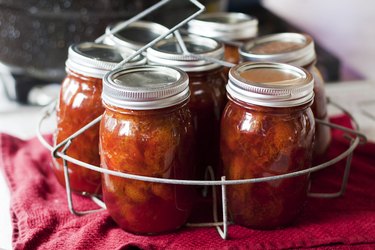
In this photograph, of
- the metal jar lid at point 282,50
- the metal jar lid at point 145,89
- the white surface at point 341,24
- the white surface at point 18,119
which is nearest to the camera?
the metal jar lid at point 145,89

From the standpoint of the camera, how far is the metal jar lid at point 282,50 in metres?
0.67

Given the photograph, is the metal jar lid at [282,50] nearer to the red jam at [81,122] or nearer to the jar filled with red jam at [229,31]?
the jar filled with red jam at [229,31]

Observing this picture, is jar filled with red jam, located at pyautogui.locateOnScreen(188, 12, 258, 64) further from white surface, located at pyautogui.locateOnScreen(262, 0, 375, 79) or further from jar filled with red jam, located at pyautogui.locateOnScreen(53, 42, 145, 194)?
white surface, located at pyautogui.locateOnScreen(262, 0, 375, 79)

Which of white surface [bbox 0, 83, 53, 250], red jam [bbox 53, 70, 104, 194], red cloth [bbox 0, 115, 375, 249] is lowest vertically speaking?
white surface [bbox 0, 83, 53, 250]

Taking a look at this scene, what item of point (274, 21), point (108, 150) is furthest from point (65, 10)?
point (274, 21)

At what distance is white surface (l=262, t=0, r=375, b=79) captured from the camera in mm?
1187

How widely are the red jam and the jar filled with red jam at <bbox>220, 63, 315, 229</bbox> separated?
0.49ft

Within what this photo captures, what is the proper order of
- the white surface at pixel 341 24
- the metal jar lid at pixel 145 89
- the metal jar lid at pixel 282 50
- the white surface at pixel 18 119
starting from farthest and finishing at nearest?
the white surface at pixel 341 24 < the white surface at pixel 18 119 < the metal jar lid at pixel 282 50 < the metal jar lid at pixel 145 89

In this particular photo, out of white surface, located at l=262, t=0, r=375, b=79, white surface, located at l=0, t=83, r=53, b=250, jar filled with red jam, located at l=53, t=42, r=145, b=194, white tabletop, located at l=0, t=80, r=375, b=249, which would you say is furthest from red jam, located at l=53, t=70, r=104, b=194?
white surface, located at l=262, t=0, r=375, b=79

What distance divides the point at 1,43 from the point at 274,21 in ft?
1.88

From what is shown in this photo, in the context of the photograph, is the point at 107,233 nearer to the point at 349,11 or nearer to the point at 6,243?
the point at 6,243

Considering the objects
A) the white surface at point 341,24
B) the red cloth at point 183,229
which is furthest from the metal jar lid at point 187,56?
the white surface at point 341,24

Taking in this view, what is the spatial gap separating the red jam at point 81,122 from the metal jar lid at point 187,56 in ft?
0.23

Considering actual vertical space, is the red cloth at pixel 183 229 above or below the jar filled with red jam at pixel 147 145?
below
